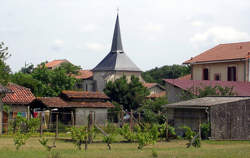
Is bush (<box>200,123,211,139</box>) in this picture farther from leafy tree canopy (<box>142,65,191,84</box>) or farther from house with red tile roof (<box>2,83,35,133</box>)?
leafy tree canopy (<box>142,65,191,84</box>)

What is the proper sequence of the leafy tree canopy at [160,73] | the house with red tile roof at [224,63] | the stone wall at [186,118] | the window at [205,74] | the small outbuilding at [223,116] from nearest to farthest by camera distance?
1. the small outbuilding at [223,116]
2. the stone wall at [186,118]
3. the house with red tile roof at [224,63]
4. the window at [205,74]
5. the leafy tree canopy at [160,73]

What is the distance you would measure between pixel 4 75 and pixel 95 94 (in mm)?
10274

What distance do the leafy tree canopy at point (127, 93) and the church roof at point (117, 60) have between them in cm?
2009

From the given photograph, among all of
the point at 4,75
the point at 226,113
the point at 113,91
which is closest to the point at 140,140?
the point at 226,113

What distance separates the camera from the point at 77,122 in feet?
130

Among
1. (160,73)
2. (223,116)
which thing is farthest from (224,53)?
(160,73)

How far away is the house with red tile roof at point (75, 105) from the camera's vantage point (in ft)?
124

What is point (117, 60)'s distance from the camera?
9000 centimetres

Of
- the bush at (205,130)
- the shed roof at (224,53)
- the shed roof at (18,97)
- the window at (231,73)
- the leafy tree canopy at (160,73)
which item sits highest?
the leafy tree canopy at (160,73)

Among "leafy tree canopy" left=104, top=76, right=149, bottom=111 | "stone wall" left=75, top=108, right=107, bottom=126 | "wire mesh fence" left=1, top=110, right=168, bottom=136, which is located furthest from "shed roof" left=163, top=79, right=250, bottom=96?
"leafy tree canopy" left=104, top=76, right=149, bottom=111

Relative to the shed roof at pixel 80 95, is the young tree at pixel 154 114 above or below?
below

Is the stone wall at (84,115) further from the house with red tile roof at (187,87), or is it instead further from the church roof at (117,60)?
the church roof at (117,60)

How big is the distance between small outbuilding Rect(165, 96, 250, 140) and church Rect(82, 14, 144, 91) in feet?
189

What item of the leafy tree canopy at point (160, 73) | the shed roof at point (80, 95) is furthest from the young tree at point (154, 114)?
the leafy tree canopy at point (160, 73)
